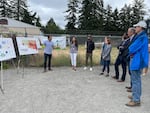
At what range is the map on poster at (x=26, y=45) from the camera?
12484 mm

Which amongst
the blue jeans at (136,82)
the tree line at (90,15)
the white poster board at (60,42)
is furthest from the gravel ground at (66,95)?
the tree line at (90,15)

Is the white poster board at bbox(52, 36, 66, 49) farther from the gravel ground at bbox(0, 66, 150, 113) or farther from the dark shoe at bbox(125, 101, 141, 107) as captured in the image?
the dark shoe at bbox(125, 101, 141, 107)

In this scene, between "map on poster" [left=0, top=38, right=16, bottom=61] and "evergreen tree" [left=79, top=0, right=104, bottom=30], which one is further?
"evergreen tree" [left=79, top=0, right=104, bottom=30]

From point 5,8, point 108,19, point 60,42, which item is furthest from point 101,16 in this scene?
point 60,42

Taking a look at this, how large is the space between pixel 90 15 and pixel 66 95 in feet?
231

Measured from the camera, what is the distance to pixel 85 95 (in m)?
8.93

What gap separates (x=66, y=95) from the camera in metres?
8.91

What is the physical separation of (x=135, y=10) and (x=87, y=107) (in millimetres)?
77219

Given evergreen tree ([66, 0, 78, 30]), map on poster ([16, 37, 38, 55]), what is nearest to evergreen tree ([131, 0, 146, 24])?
evergreen tree ([66, 0, 78, 30])

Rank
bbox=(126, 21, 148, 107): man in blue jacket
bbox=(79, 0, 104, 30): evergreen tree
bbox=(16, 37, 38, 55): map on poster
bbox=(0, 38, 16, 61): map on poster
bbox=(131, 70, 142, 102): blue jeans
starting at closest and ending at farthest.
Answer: bbox=(126, 21, 148, 107): man in blue jacket
bbox=(131, 70, 142, 102): blue jeans
bbox=(0, 38, 16, 61): map on poster
bbox=(16, 37, 38, 55): map on poster
bbox=(79, 0, 104, 30): evergreen tree

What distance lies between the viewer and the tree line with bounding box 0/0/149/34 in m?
74.5

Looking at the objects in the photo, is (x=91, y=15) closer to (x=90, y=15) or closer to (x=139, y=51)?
(x=90, y=15)

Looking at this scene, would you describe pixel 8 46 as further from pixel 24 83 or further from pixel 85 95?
pixel 85 95

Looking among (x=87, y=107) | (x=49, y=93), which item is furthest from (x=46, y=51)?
(x=87, y=107)
